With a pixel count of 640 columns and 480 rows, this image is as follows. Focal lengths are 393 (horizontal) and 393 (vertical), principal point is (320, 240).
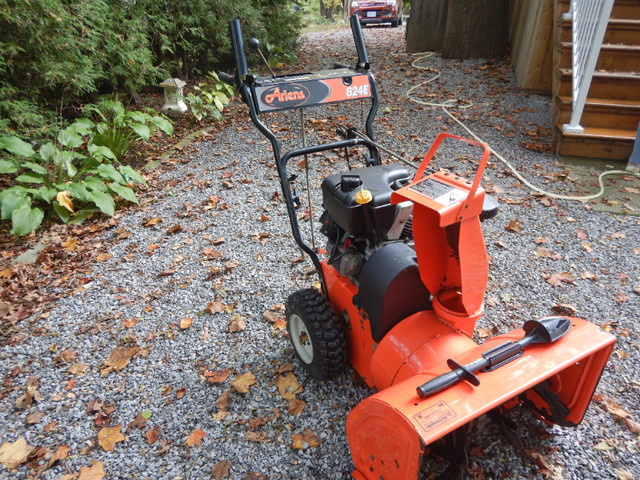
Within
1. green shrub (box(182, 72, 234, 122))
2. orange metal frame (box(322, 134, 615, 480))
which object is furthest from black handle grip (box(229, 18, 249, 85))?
green shrub (box(182, 72, 234, 122))

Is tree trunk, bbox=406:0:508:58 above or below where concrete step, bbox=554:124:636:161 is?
above

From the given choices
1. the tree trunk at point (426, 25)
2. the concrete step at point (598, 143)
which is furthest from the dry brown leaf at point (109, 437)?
the tree trunk at point (426, 25)

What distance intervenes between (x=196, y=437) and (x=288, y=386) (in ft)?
1.86

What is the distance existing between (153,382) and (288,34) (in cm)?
906

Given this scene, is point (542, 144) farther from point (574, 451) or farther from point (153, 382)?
point (153, 382)

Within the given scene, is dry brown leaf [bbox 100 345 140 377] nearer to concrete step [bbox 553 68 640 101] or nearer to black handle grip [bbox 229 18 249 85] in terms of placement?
black handle grip [bbox 229 18 249 85]

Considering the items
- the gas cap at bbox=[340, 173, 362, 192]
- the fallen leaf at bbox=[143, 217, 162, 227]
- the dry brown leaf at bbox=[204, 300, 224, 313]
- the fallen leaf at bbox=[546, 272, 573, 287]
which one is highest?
the gas cap at bbox=[340, 173, 362, 192]

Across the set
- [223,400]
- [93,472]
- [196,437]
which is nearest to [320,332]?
[223,400]

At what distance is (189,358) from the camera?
2.62 metres

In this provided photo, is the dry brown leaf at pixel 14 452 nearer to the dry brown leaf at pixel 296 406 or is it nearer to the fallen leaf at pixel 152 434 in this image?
the fallen leaf at pixel 152 434

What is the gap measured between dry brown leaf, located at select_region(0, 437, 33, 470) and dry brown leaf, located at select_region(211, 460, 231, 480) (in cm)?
102

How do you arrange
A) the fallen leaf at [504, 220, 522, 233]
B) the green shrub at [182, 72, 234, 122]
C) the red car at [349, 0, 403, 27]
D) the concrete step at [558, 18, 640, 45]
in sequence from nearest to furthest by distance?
1. the fallen leaf at [504, 220, 522, 233]
2. the concrete step at [558, 18, 640, 45]
3. the green shrub at [182, 72, 234, 122]
4. the red car at [349, 0, 403, 27]

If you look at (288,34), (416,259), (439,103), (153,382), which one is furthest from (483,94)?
(153,382)

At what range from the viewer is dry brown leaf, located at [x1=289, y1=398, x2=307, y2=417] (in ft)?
7.25
